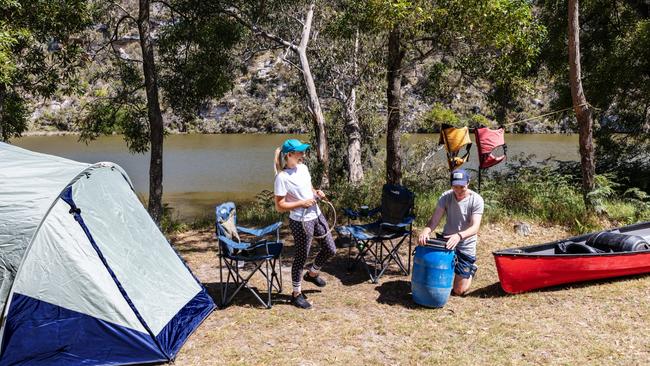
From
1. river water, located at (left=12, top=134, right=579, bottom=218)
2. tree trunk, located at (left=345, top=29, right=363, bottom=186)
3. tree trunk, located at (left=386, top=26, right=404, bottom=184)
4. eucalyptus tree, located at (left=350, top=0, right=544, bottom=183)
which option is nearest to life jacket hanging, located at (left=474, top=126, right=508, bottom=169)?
eucalyptus tree, located at (left=350, top=0, right=544, bottom=183)

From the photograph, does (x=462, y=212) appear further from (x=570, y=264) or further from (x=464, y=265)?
(x=570, y=264)

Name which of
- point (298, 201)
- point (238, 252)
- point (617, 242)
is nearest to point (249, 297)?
point (238, 252)

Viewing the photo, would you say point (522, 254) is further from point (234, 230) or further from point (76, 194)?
point (76, 194)

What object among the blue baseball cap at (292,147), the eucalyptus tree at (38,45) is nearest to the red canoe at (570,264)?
the blue baseball cap at (292,147)

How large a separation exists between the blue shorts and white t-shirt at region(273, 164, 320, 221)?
1.43 meters

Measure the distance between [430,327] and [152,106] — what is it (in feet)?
19.7

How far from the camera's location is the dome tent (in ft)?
11.2

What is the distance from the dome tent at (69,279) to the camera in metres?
3.43

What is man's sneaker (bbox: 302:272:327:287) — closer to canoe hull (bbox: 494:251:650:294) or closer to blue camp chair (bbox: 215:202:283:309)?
blue camp chair (bbox: 215:202:283:309)

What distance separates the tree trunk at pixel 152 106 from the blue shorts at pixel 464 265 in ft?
16.9

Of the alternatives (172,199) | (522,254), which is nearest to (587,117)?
(522,254)

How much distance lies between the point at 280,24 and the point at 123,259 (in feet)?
28.9

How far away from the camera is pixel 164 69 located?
1025 cm

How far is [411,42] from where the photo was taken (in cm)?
755
